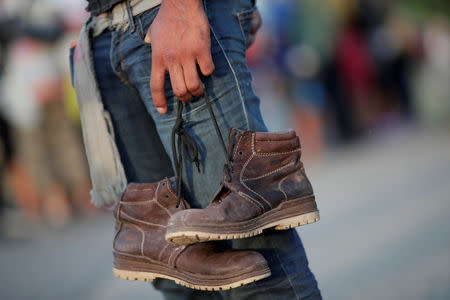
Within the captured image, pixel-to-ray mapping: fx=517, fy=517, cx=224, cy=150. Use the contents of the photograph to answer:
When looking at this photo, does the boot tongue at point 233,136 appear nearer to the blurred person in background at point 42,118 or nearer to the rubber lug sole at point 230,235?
the rubber lug sole at point 230,235

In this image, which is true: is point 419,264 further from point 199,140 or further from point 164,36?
point 164,36

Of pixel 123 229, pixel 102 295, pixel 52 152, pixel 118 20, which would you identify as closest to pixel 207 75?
pixel 118 20

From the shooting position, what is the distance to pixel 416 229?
3520 mm

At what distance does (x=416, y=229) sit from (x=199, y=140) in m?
2.62

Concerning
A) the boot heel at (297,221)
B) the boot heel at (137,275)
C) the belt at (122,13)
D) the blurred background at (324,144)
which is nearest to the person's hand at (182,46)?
the belt at (122,13)

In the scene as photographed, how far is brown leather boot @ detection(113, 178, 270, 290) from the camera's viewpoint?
4.12ft

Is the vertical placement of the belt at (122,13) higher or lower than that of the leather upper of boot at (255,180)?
higher

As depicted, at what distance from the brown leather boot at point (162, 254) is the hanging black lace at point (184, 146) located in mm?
82

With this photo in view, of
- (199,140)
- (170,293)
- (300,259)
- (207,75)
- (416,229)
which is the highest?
(207,75)

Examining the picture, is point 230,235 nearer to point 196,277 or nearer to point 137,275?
point 196,277

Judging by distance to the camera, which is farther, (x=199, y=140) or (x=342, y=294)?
(x=342, y=294)

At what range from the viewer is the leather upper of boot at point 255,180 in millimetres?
1245

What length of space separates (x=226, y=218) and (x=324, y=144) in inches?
272

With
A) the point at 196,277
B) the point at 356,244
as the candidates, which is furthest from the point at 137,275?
the point at 356,244
